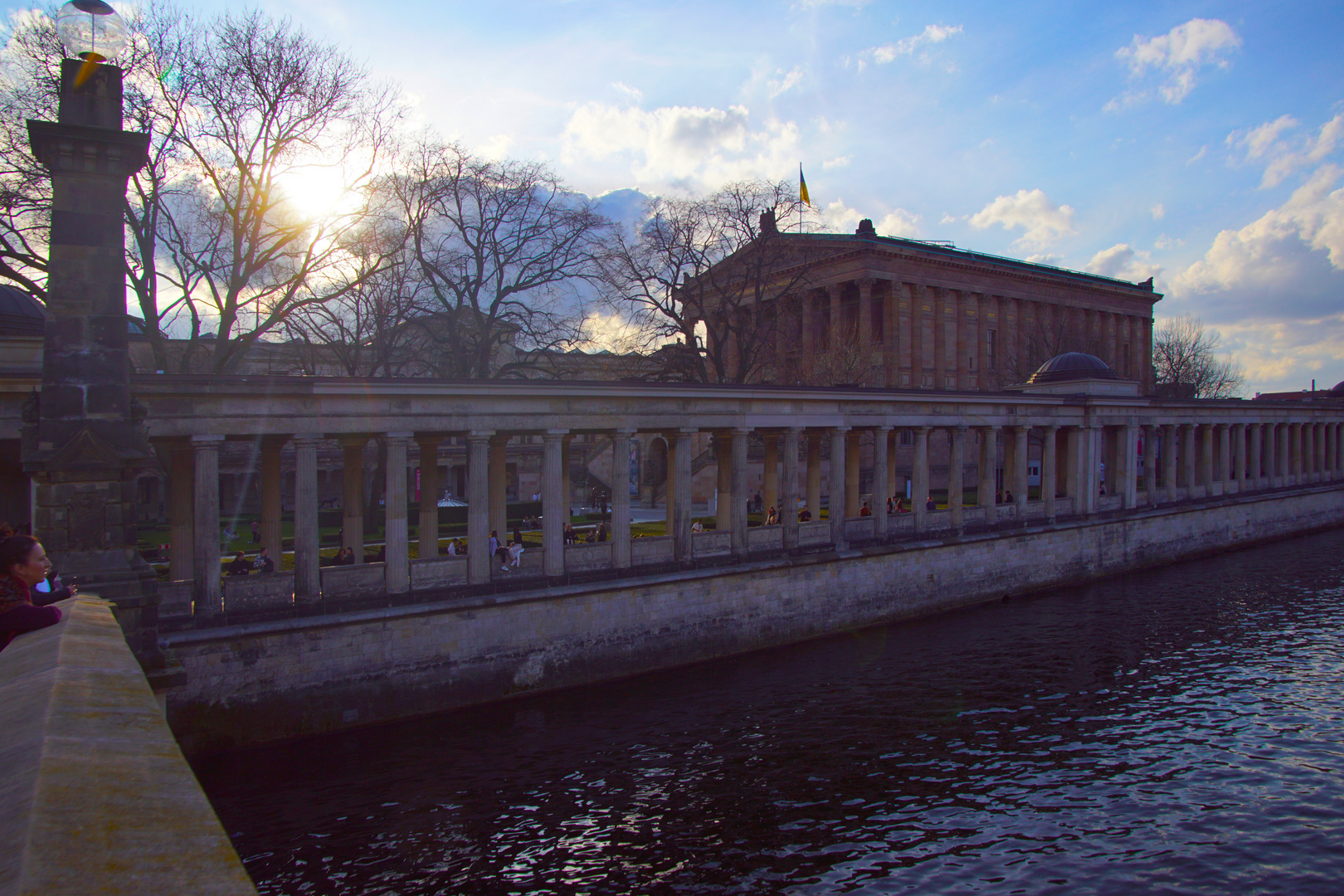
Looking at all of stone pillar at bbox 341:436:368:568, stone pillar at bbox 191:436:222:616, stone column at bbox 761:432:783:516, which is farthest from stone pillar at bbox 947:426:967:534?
stone pillar at bbox 191:436:222:616

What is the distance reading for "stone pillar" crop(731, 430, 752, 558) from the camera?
2444cm

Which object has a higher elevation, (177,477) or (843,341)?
(843,341)

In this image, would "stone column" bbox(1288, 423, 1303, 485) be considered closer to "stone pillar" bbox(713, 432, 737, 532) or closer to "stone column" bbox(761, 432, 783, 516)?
"stone column" bbox(761, 432, 783, 516)

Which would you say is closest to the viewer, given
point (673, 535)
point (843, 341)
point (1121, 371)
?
point (673, 535)

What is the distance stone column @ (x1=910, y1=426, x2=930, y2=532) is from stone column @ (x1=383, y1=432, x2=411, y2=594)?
56.9 feet

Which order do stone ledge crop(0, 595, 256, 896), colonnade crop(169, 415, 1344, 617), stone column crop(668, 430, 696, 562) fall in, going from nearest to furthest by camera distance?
stone ledge crop(0, 595, 256, 896) → colonnade crop(169, 415, 1344, 617) → stone column crop(668, 430, 696, 562)

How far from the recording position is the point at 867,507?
3444 cm

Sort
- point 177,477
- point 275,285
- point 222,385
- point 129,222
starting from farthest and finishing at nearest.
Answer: point 275,285 < point 129,222 < point 177,477 < point 222,385

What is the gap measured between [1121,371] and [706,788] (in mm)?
68384

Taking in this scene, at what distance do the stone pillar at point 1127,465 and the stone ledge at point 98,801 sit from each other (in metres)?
40.1

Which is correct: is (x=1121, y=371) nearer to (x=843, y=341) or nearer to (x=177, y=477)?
(x=843, y=341)

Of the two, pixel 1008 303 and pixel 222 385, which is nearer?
pixel 222 385

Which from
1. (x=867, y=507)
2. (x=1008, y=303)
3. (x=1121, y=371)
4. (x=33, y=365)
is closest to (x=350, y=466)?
(x=33, y=365)

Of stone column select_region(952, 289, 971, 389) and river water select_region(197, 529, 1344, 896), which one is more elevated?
stone column select_region(952, 289, 971, 389)
